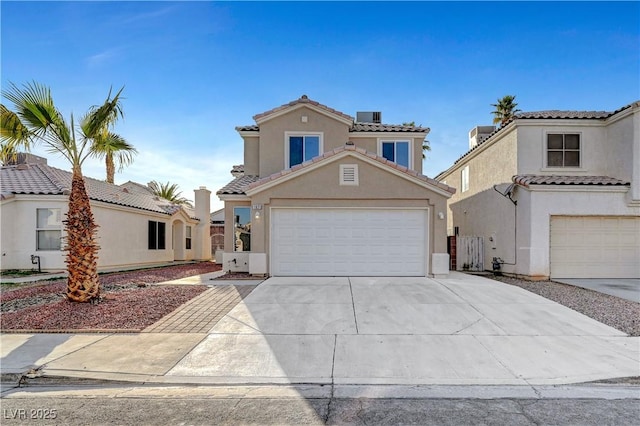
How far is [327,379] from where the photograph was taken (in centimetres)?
521

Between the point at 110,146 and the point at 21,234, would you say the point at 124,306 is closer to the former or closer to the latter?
the point at 110,146

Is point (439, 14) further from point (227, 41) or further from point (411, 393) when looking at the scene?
point (411, 393)

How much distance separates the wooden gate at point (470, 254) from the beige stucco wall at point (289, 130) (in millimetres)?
7288

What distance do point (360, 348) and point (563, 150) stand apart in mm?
12685

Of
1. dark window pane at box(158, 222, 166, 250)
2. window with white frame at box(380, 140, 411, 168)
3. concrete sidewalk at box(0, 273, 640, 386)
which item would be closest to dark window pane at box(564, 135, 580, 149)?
window with white frame at box(380, 140, 411, 168)

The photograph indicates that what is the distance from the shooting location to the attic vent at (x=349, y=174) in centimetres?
1221

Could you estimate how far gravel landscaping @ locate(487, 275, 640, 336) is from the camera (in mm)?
7754

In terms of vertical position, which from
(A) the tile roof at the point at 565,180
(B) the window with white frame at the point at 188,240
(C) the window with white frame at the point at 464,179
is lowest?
(B) the window with white frame at the point at 188,240

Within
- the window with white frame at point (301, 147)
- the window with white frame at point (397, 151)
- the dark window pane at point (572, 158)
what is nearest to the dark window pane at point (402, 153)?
the window with white frame at point (397, 151)

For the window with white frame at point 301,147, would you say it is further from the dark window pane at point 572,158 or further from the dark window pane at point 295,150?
the dark window pane at point 572,158

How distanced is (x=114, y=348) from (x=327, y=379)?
3.95m

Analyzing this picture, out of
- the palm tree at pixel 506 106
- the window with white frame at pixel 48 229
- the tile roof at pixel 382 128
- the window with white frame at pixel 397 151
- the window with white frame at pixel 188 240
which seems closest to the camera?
the window with white frame at pixel 48 229

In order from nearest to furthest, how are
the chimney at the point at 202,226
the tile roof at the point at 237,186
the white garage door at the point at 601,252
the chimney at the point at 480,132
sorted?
the white garage door at the point at 601,252, the tile roof at the point at 237,186, the chimney at the point at 480,132, the chimney at the point at 202,226

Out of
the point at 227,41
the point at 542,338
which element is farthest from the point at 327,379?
the point at 227,41
